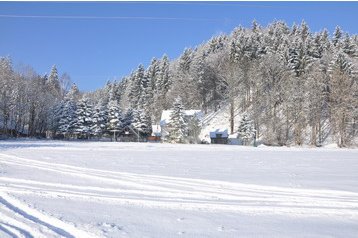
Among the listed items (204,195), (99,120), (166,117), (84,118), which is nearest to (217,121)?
(166,117)

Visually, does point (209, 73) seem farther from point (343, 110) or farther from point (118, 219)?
point (118, 219)

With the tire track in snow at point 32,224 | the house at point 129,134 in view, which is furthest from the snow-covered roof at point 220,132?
the tire track in snow at point 32,224

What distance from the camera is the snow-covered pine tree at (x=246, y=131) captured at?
56.4m

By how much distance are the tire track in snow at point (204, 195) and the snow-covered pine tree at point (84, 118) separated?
5285 cm

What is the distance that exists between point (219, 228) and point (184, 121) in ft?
164

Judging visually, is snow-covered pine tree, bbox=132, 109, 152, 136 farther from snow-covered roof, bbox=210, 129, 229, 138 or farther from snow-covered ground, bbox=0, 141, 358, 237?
snow-covered ground, bbox=0, 141, 358, 237

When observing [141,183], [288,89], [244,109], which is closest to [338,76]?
[288,89]

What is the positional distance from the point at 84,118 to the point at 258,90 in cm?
3284

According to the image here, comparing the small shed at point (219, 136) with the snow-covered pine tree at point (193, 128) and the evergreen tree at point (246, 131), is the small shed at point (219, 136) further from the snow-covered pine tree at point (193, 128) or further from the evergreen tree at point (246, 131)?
the snow-covered pine tree at point (193, 128)

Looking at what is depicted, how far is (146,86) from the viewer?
88.4 meters

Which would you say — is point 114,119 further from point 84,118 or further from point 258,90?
point 258,90

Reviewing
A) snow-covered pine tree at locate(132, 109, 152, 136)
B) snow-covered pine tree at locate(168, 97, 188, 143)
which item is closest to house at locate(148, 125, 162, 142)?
snow-covered pine tree at locate(132, 109, 152, 136)

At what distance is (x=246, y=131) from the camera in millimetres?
56719

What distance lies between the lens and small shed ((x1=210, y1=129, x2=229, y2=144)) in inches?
2491
